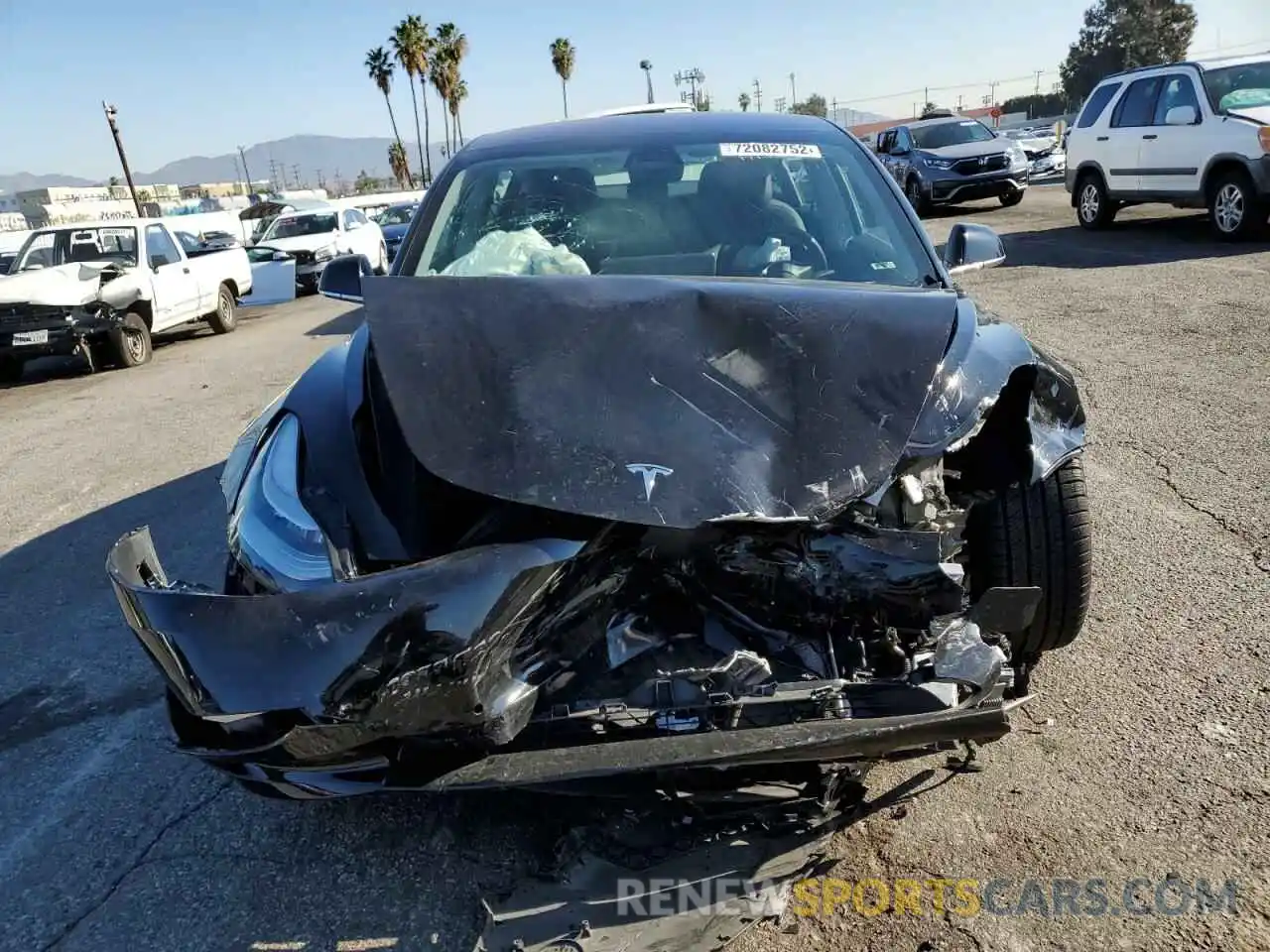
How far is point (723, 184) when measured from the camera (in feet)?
11.1

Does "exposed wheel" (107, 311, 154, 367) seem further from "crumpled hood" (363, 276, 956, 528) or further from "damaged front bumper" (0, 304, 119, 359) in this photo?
"crumpled hood" (363, 276, 956, 528)

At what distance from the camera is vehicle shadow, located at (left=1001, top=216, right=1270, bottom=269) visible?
34.4ft

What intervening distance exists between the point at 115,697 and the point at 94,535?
2.00m

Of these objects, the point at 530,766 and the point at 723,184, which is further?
the point at 723,184

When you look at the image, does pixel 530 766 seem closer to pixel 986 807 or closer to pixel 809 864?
pixel 809 864

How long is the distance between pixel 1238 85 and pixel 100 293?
42.6 feet

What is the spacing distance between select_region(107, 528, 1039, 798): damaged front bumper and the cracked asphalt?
51 cm

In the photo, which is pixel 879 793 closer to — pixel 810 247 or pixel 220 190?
pixel 810 247

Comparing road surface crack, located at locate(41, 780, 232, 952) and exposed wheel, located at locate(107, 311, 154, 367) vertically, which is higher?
exposed wheel, located at locate(107, 311, 154, 367)

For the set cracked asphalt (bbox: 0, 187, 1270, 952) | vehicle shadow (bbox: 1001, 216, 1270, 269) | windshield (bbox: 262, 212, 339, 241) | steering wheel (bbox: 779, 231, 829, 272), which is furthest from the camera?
windshield (bbox: 262, 212, 339, 241)

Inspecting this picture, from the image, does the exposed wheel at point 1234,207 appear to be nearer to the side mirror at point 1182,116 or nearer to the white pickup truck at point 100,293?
the side mirror at point 1182,116

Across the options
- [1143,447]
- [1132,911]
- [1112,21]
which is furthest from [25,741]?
[1112,21]

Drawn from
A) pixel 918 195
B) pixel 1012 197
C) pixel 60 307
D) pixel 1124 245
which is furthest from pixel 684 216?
pixel 1012 197

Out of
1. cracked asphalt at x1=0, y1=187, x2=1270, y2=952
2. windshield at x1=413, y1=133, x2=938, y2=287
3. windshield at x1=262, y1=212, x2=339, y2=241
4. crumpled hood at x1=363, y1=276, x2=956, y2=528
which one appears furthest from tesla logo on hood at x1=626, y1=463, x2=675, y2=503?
windshield at x1=262, y1=212, x2=339, y2=241
